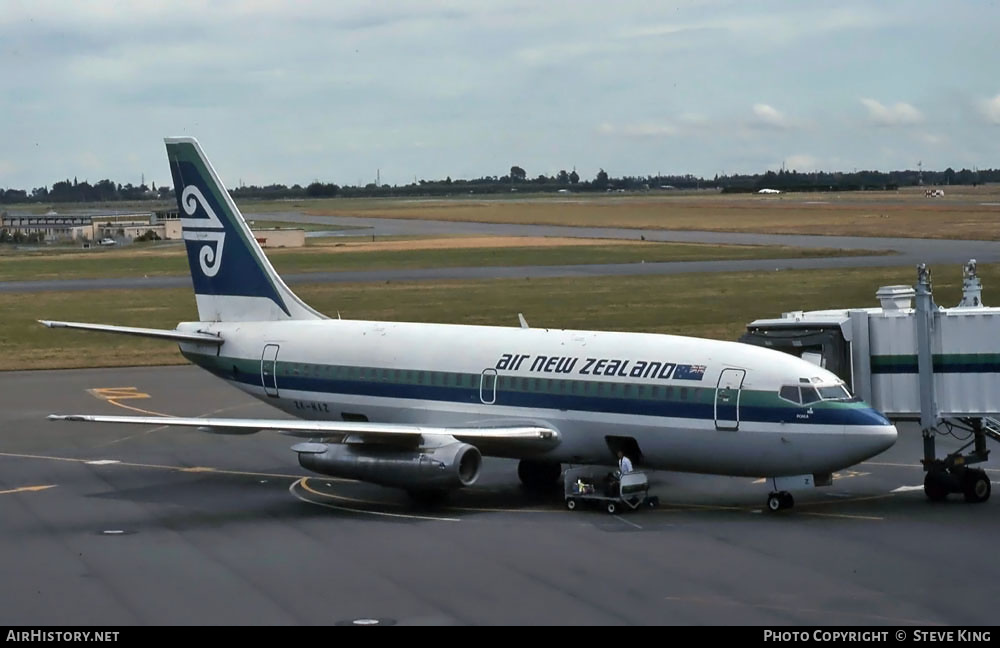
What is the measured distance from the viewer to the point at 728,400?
104ft

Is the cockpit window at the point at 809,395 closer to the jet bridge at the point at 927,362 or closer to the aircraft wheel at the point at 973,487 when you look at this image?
the jet bridge at the point at 927,362

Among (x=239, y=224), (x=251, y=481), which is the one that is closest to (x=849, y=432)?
(x=251, y=481)

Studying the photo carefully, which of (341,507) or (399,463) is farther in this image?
(341,507)

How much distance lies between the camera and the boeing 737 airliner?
3136 cm

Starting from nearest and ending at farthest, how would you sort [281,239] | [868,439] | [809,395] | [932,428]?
[868,439]
[809,395]
[932,428]
[281,239]

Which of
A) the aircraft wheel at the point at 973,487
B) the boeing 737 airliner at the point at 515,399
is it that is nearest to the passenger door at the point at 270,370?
the boeing 737 airliner at the point at 515,399

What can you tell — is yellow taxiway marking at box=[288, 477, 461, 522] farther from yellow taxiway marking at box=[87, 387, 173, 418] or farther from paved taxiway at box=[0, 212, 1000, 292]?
paved taxiway at box=[0, 212, 1000, 292]

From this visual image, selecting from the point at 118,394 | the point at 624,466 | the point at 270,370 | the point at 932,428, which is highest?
the point at 270,370

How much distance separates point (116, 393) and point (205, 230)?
14.7 metres

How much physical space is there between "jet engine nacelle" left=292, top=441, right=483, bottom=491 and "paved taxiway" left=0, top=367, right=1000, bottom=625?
0.80 metres

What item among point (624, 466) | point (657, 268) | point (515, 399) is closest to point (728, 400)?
point (624, 466)

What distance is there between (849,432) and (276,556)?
1225 centimetres

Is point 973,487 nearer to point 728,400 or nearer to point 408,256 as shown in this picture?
point 728,400

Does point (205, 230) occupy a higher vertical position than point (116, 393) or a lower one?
higher
